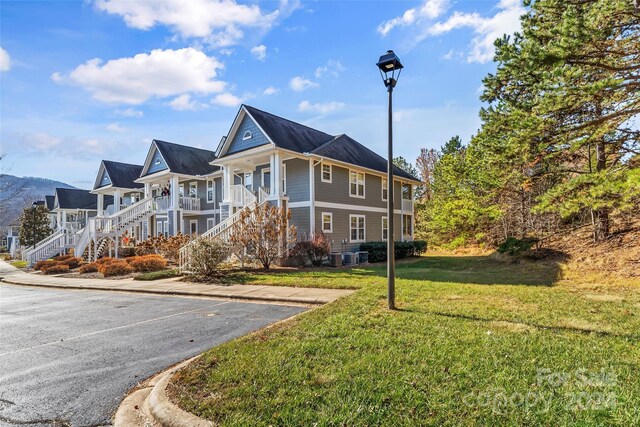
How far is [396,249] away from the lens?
21891 millimetres

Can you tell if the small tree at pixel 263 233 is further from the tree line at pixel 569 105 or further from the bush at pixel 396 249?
the tree line at pixel 569 105

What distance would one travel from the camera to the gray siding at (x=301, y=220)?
18.6m

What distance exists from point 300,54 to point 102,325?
34.7 feet

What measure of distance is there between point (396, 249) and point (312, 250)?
7500 millimetres

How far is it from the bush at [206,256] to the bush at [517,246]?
12937 millimetres

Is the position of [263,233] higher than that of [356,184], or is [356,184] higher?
[356,184]

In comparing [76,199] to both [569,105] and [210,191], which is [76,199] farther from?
[569,105]

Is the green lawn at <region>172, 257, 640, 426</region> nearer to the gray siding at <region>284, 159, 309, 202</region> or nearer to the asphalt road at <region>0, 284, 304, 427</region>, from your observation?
the asphalt road at <region>0, 284, 304, 427</region>

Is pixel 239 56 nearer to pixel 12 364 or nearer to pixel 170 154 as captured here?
pixel 12 364

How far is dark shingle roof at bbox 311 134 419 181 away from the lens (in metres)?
20.1

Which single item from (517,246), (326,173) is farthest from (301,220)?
(517,246)

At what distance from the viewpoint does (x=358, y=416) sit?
2.88m

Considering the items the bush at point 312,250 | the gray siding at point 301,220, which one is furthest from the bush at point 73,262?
the bush at point 312,250

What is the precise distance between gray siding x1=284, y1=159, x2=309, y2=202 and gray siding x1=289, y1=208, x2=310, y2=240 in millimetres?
632
